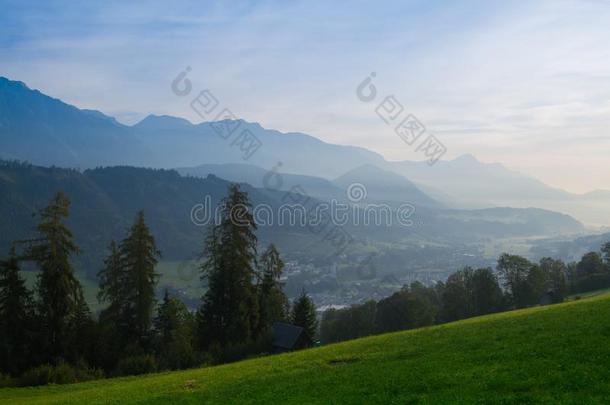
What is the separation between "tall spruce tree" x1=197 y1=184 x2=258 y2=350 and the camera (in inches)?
1922

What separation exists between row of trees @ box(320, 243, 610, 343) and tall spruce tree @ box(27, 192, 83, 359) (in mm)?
45289

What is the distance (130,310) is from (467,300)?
5203 cm

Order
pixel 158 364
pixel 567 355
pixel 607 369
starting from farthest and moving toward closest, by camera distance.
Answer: pixel 158 364
pixel 567 355
pixel 607 369

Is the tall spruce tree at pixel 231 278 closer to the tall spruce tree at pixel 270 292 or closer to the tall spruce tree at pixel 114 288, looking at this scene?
the tall spruce tree at pixel 270 292

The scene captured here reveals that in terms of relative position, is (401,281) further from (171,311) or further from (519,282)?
(171,311)

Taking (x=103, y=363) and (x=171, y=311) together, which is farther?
(x=171, y=311)

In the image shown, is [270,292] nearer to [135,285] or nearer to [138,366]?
[135,285]

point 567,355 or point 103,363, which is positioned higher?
point 567,355

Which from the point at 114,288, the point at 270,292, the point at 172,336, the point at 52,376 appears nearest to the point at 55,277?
the point at 114,288

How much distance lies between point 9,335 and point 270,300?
2444 cm

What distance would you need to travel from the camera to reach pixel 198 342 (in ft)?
166

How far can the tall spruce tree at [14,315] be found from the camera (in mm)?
38656

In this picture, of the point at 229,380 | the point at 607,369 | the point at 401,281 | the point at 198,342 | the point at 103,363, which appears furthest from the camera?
the point at 401,281

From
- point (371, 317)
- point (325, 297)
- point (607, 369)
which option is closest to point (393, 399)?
point (607, 369)
